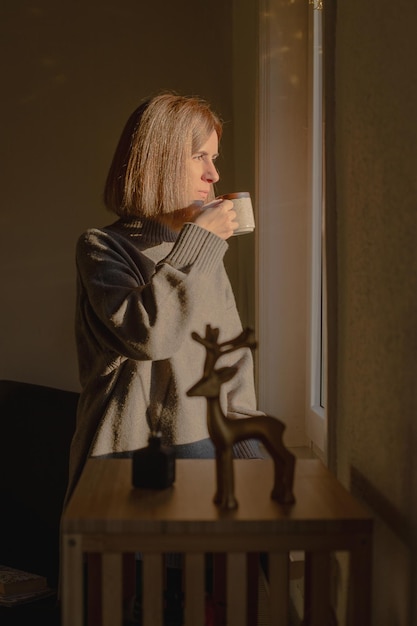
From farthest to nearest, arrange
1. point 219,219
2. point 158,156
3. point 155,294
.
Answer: point 158,156, point 219,219, point 155,294

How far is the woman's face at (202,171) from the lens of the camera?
1.43 meters

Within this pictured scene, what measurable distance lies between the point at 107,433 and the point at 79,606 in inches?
18.9

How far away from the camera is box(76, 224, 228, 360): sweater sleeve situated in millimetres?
1188

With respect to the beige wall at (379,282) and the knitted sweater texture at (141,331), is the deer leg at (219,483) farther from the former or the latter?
the knitted sweater texture at (141,331)

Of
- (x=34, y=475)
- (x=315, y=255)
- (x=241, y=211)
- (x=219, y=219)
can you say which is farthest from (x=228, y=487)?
(x=34, y=475)

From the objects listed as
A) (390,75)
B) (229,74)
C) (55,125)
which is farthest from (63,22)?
(390,75)

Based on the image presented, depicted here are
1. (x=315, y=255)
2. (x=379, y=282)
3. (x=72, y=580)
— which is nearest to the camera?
(x=72, y=580)

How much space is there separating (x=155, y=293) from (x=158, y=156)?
0.33 meters

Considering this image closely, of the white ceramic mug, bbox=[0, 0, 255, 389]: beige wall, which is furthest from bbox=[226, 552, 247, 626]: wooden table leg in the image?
bbox=[0, 0, 255, 389]: beige wall

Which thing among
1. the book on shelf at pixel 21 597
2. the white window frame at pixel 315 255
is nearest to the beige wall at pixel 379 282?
the white window frame at pixel 315 255

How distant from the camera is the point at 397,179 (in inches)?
35.9

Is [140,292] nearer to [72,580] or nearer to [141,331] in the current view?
[141,331]

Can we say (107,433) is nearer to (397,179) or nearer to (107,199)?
(107,199)

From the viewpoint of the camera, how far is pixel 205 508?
0.86 m
